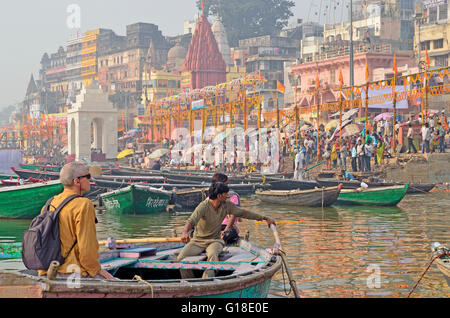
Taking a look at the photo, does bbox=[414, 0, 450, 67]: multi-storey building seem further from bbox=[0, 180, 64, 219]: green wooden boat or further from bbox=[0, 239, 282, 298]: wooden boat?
bbox=[0, 239, 282, 298]: wooden boat

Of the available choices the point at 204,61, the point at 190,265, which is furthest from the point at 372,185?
the point at 204,61

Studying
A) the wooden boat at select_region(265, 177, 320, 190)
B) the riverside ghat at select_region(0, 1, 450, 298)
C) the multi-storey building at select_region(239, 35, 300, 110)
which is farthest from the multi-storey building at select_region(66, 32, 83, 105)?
the wooden boat at select_region(265, 177, 320, 190)

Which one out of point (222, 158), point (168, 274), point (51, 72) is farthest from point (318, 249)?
point (51, 72)

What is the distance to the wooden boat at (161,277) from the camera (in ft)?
18.7

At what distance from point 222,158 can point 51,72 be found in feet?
297

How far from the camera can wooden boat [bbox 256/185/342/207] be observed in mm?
20453

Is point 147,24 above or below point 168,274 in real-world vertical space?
above

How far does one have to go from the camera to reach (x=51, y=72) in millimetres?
121438

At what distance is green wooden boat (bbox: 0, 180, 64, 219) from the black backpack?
12163mm

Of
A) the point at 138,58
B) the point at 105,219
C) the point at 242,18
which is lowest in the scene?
the point at 105,219

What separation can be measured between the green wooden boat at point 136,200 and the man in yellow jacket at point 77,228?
13839 millimetres

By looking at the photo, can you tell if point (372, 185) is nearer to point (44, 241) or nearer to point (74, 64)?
point (44, 241)

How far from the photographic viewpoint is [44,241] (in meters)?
5.60

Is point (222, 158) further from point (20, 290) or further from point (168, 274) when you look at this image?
point (20, 290)
